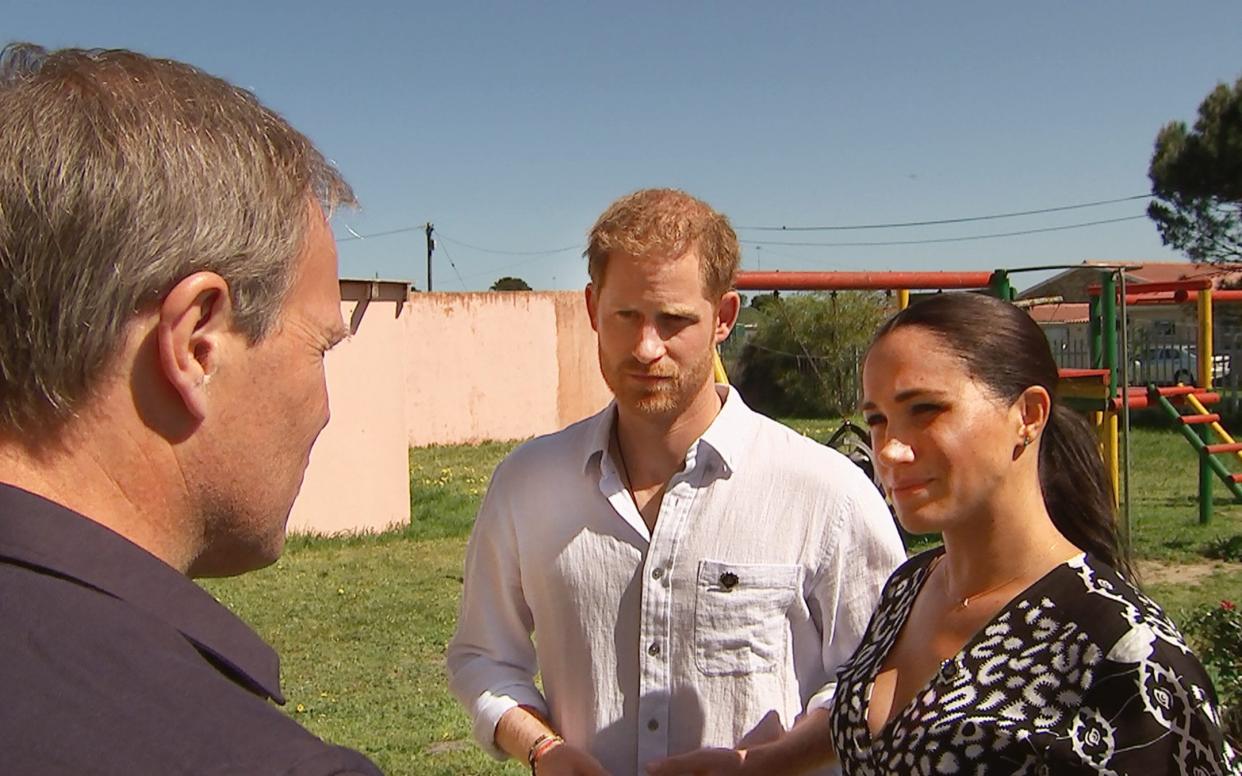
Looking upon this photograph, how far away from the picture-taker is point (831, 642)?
2.24 m

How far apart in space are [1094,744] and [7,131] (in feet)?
5.21

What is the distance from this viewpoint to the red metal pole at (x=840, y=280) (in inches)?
296

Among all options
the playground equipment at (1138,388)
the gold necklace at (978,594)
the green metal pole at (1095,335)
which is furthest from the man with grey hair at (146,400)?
the green metal pole at (1095,335)

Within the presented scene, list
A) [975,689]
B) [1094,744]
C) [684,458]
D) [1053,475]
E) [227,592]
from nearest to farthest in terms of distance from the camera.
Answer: [1094,744] → [975,689] → [1053,475] → [684,458] → [227,592]

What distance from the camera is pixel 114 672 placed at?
81 centimetres

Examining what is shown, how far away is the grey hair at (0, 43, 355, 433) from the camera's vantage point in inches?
38.5

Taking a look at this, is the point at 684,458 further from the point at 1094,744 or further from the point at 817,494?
the point at 1094,744

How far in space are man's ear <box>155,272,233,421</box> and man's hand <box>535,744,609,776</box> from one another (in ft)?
4.10

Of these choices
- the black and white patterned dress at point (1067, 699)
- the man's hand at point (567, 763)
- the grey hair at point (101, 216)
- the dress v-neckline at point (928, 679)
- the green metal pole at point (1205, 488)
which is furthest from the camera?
the green metal pole at point (1205, 488)

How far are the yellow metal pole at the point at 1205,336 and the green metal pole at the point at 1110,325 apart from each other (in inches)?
64.7

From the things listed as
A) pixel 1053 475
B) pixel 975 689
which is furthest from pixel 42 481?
pixel 1053 475

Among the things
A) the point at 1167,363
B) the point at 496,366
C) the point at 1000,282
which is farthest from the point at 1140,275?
the point at 1000,282

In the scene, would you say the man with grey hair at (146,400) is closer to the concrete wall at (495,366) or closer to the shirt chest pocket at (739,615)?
the shirt chest pocket at (739,615)

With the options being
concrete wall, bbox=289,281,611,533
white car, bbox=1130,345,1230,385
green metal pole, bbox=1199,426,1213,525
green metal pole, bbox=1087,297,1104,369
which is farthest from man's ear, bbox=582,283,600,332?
white car, bbox=1130,345,1230,385
